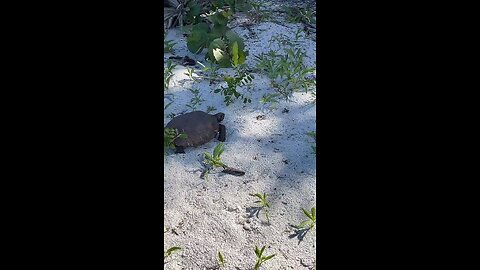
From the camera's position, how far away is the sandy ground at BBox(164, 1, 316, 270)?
1.85 meters

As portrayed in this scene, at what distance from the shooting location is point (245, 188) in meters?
2.20

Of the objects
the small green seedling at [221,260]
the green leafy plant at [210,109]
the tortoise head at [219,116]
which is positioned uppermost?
the small green seedling at [221,260]

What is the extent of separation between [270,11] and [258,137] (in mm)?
1978

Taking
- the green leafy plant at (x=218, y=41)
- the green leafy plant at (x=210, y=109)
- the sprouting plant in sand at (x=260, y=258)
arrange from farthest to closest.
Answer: the green leafy plant at (x=218, y=41), the green leafy plant at (x=210, y=109), the sprouting plant in sand at (x=260, y=258)

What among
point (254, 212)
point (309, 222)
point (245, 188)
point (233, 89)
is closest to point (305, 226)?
point (309, 222)

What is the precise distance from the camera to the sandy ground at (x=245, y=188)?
1851mm

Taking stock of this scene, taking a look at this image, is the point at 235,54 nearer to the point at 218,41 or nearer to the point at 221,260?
the point at 218,41

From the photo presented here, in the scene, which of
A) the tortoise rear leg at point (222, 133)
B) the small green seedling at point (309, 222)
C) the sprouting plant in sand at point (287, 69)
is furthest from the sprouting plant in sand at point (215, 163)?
the sprouting plant in sand at point (287, 69)

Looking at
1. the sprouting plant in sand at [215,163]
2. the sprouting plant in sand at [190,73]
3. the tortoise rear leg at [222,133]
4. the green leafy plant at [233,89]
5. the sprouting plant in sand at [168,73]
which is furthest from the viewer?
the sprouting plant in sand at [190,73]

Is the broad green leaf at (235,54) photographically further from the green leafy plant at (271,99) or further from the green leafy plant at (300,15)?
the green leafy plant at (300,15)
